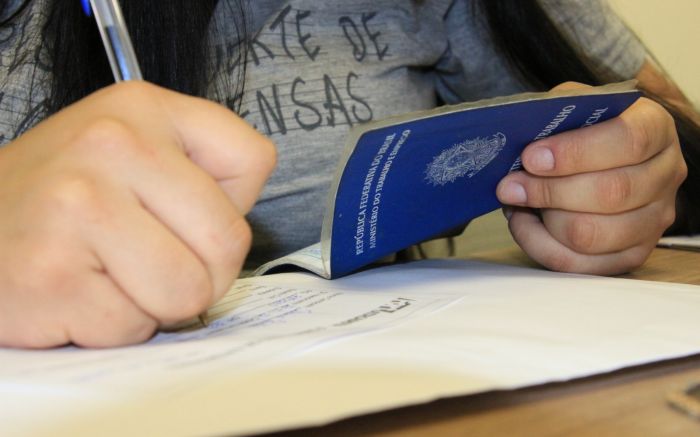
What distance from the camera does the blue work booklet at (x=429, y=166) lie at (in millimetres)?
373

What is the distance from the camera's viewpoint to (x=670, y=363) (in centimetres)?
29

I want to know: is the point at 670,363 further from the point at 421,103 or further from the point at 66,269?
the point at 421,103

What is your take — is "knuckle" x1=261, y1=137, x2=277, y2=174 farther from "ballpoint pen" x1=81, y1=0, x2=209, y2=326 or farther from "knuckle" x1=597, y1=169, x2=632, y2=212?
"knuckle" x1=597, y1=169, x2=632, y2=212

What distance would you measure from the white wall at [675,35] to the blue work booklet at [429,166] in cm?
76

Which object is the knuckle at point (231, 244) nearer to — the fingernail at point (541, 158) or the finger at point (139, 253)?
the finger at point (139, 253)

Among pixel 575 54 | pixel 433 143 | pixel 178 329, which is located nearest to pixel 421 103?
pixel 575 54

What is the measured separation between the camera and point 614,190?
485 mm

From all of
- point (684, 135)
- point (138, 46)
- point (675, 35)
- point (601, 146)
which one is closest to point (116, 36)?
point (138, 46)

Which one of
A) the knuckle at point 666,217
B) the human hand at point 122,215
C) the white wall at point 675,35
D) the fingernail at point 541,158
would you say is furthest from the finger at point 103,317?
the white wall at point 675,35

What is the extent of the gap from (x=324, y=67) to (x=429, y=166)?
1.05ft

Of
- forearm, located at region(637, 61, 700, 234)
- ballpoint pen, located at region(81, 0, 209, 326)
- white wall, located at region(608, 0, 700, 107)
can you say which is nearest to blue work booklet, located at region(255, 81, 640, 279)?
ballpoint pen, located at region(81, 0, 209, 326)

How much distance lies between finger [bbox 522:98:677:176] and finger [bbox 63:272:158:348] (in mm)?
273

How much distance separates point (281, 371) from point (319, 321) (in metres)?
0.08

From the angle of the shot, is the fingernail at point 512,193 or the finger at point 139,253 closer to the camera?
the finger at point 139,253
